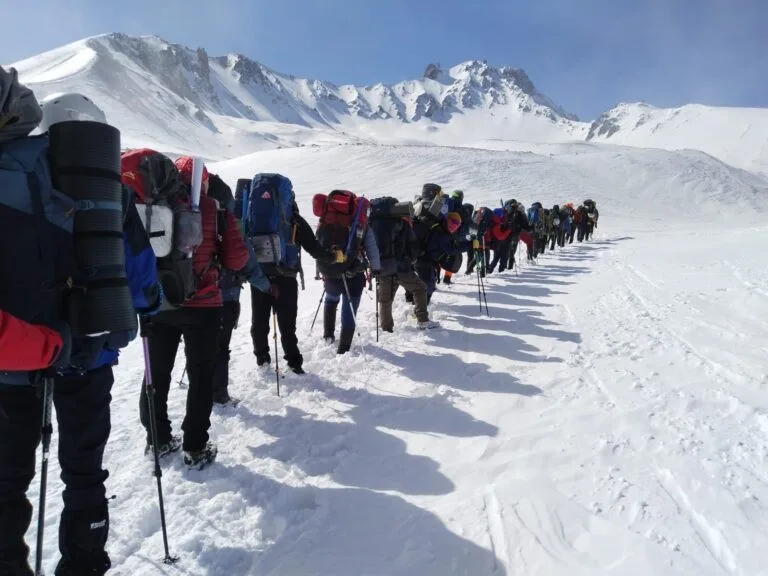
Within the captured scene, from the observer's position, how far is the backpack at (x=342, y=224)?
5.84 meters

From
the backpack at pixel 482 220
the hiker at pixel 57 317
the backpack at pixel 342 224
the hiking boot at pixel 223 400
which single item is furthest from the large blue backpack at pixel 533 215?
the hiker at pixel 57 317

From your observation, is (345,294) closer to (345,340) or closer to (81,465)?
(345,340)

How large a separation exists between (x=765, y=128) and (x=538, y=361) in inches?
7791

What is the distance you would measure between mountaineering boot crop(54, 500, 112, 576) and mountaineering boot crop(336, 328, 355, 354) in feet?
12.9

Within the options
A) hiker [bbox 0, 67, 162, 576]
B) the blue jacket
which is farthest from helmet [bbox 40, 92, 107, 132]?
the blue jacket

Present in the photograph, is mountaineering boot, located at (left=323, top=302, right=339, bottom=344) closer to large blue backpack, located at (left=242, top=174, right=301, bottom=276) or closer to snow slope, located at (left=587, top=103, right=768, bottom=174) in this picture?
large blue backpack, located at (left=242, top=174, right=301, bottom=276)

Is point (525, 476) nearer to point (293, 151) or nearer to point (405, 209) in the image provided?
point (405, 209)

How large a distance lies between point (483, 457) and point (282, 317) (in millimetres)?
2703

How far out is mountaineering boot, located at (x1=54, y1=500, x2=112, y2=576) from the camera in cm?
225

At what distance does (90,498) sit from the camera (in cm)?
230

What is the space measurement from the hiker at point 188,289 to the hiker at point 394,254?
10.5 ft

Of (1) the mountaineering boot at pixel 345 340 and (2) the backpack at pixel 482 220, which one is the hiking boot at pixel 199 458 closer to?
(1) the mountaineering boot at pixel 345 340

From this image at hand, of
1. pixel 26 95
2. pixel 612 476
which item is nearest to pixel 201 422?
pixel 26 95

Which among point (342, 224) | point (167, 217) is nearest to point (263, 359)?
point (342, 224)
